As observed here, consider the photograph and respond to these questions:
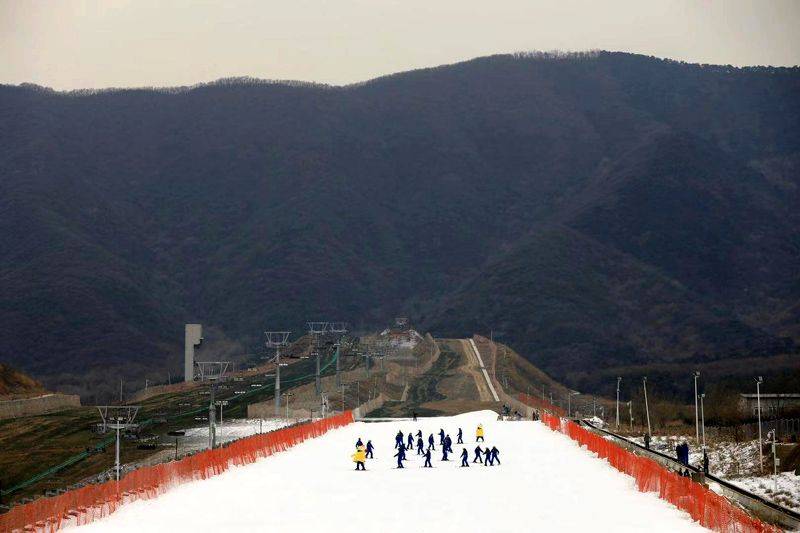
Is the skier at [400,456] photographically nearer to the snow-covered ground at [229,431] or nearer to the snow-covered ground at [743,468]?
the snow-covered ground at [743,468]

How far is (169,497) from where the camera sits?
45.2 metres

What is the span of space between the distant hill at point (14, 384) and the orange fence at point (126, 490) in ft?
290

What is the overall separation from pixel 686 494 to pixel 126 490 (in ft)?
58.0

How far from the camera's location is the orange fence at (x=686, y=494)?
33.9 meters

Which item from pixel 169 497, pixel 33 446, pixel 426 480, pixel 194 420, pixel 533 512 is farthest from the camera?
pixel 194 420

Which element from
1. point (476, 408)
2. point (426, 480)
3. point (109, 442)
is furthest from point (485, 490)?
point (476, 408)

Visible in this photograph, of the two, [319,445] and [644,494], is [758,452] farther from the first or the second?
[644,494]

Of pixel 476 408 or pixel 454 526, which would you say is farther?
pixel 476 408

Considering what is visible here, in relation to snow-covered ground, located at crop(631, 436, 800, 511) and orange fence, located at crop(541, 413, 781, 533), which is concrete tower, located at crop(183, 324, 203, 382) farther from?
orange fence, located at crop(541, 413, 781, 533)

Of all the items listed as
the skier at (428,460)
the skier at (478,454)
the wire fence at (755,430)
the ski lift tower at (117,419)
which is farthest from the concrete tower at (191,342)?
the skier at (428,460)

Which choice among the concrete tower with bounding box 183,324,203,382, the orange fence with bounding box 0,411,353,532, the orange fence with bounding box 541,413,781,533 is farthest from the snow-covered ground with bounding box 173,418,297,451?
the concrete tower with bounding box 183,324,203,382

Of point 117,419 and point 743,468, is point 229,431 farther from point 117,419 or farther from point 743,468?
point 743,468

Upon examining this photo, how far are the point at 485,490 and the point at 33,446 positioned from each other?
244 ft

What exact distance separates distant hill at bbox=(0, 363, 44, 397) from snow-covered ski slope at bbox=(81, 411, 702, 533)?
92.2 metres
